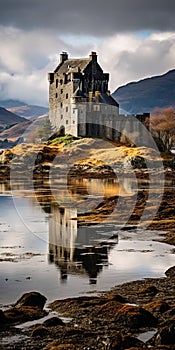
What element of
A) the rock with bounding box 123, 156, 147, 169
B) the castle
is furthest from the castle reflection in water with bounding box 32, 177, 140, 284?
the castle

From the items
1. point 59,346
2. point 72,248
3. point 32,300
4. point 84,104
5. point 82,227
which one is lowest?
point 59,346

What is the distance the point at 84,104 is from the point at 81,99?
110 centimetres

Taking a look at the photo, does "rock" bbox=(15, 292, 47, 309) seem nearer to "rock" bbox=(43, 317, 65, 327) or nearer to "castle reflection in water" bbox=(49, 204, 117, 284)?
"rock" bbox=(43, 317, 65, 327)

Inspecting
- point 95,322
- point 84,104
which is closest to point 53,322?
point 95,322

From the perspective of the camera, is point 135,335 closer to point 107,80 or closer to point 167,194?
point 167,194

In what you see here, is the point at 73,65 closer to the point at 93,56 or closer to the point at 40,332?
the point at 93,56

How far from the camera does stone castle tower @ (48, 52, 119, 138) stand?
79250 millimetres

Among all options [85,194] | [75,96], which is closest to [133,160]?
[75,96]

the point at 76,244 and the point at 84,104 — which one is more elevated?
the point at 84,104

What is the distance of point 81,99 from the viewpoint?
265 feet

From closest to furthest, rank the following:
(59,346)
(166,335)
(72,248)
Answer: (59,346)
(166,335)
(72,248)

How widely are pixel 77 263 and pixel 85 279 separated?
7.57 ft

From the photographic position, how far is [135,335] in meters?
13.6

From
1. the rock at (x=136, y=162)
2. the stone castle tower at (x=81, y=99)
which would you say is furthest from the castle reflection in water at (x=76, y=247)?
the stone castle tower at (x=81, y=99)
